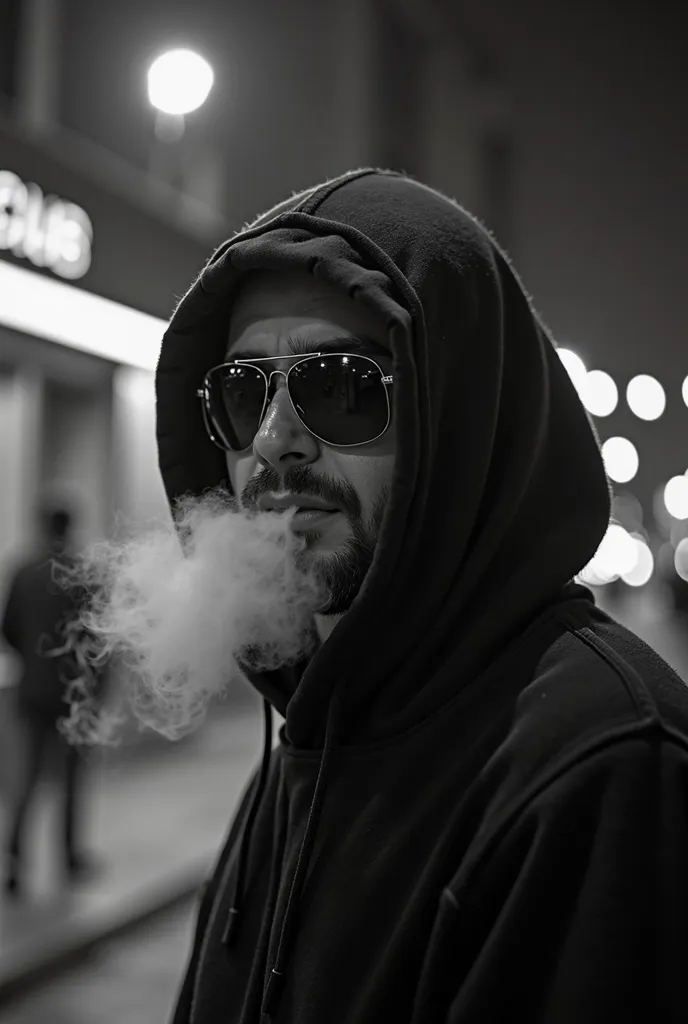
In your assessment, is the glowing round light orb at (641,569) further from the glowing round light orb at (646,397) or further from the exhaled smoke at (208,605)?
the exhaled smoke at (208,605)

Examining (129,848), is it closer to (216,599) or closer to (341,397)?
(216,599)

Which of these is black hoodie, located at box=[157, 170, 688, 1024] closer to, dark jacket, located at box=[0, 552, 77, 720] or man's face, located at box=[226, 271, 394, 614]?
man's face, located at box=[226, 271, 394, 614]

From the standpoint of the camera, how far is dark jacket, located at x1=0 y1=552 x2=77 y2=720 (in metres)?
4.35

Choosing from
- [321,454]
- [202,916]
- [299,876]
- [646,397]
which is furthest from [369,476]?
[646,397]

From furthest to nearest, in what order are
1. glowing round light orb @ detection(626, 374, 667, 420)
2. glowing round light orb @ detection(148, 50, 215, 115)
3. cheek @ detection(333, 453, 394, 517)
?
glowing round light orb @ detection(148, 50, 215, 115), glowing round light orb @ detection(626, 374, 667, 420), cheek @ detection(333, 453, 394, 517)

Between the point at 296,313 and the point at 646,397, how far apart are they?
10.6 ft

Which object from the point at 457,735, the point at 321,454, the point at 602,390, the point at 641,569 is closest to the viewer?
the point at 457,735

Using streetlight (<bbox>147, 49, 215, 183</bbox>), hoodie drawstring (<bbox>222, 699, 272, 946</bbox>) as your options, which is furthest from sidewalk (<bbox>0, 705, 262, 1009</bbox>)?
streetlight (<bbox>147, 49, 215, 183</bbox>)

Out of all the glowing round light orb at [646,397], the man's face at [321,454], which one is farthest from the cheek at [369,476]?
the glowing round light orb at [646,397]

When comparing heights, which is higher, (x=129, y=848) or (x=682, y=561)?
(x=682, y=561)

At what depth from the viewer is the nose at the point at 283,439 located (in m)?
1.26

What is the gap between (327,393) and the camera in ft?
4.11

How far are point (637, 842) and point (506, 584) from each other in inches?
14.5

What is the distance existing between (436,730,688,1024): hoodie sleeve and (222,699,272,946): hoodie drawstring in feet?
1.51
